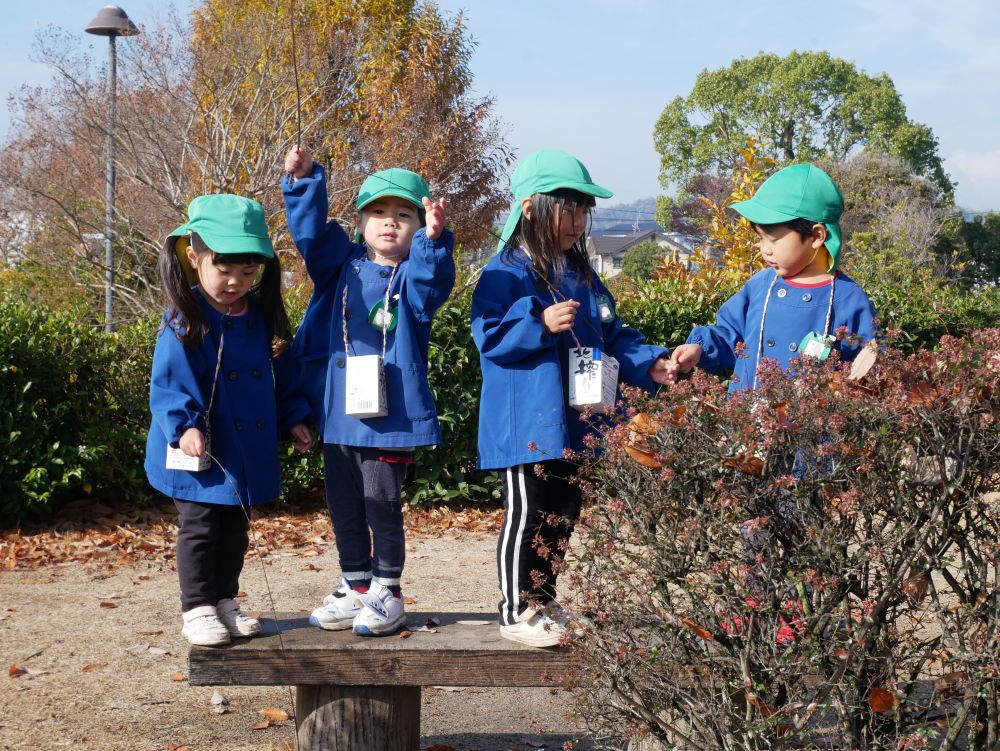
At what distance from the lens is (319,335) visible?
3512 millimetres

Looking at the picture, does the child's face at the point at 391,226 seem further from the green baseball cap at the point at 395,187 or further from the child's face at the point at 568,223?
the child's face at the point at 568,223

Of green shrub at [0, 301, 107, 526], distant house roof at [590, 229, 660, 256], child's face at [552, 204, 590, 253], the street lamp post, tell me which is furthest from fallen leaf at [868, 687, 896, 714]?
distant house roof at [590, 229, 660, 256]

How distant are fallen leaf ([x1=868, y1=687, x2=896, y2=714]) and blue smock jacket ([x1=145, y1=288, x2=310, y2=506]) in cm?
184

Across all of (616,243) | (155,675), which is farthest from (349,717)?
(616,243)

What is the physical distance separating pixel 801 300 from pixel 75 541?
5098mm

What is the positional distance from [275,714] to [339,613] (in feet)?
3.60

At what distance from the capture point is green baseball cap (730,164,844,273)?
362 centimetres

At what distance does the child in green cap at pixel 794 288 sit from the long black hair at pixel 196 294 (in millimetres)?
1317

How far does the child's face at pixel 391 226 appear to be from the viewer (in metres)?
3.39

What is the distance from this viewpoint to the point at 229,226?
10.7ft

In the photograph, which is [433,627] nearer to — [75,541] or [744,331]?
[744,331]

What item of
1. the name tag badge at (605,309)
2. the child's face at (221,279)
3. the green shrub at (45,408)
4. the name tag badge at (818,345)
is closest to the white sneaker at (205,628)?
the child's face at (221,279)

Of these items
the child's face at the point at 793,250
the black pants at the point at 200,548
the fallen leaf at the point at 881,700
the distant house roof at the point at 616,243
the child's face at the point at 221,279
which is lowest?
the fallen leaf at the point at 881,700

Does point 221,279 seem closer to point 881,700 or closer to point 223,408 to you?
point 223,408
